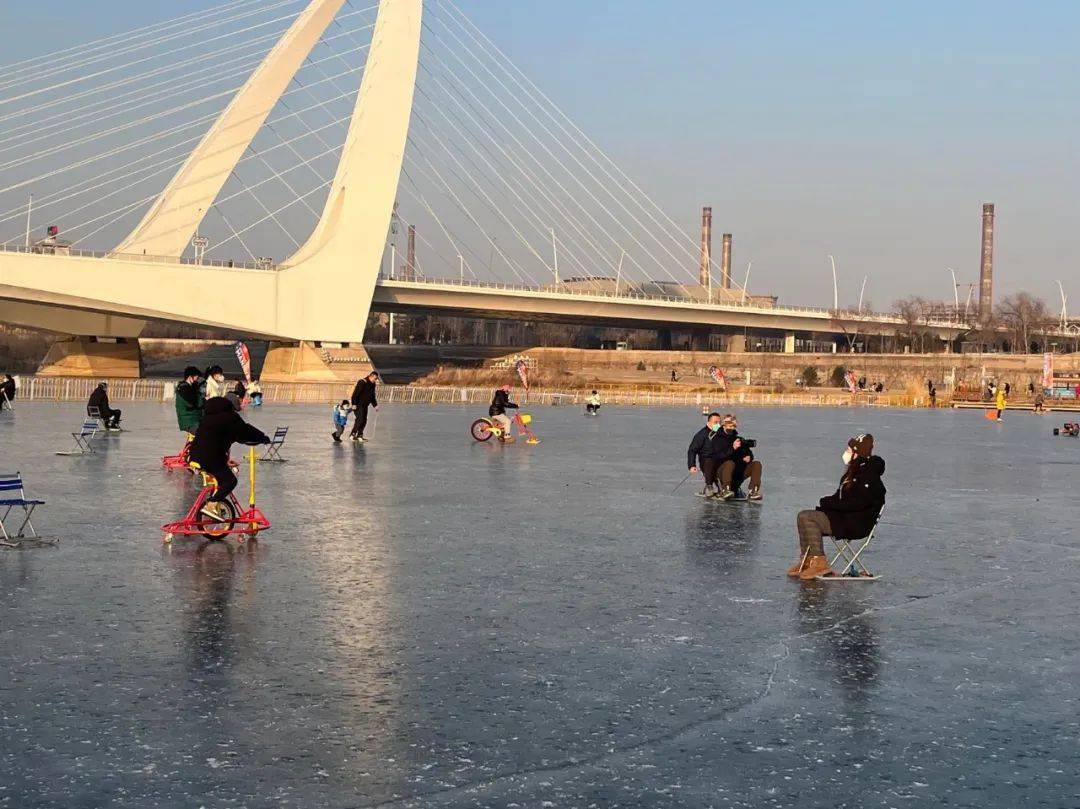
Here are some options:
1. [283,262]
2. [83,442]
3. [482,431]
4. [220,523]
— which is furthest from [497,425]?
[283,262]

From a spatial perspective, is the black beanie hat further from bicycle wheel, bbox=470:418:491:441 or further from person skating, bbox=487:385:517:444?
bicycle wheel, bbox=470:418:491:441

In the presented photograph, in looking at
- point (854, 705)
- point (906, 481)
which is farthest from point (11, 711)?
point (906, 481)

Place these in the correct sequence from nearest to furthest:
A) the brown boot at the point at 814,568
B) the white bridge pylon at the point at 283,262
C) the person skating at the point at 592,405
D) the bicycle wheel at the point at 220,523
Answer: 1. the brown boot at the point at 814,568
2. the bicycle wheel at the point at 220,523
3. the person skating at the point at 592,405
4. the white bridge pylon at the point at 283,262

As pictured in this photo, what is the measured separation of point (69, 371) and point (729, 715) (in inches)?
2618

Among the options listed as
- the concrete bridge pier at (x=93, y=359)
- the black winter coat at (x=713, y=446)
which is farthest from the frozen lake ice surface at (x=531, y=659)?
the concrete bridge pier at (x=93, y=359)

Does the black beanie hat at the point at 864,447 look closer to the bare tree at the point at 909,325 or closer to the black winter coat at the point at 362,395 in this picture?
the black winter coat at the point at 362,395

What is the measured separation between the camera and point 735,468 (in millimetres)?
16234

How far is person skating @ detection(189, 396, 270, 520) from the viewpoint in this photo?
11758mm

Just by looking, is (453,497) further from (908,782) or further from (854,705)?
(908,782)

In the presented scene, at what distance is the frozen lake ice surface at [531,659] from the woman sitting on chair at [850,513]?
11.3 inches

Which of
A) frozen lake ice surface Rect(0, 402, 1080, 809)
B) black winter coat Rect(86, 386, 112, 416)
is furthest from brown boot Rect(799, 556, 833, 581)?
black winter coat Rect(86, 386, 112, 416)

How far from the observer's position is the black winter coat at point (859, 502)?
10.1m

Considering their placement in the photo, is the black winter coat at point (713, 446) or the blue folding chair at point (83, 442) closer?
the black winter coat at point (713, 446)

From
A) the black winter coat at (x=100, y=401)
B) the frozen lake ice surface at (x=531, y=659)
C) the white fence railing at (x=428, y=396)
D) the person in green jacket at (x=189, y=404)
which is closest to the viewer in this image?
the frozen lake ice surface at (x=531, y=659)
